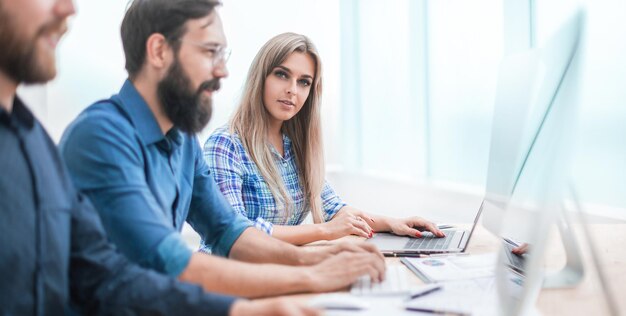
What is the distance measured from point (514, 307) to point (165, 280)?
21.8 inches

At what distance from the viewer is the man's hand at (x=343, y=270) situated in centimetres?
111

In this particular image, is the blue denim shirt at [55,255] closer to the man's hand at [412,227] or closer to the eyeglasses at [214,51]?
the eyeglasses at [214,51]

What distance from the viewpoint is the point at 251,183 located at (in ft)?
6.61

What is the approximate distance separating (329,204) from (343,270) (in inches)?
41.3

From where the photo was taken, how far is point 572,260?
4.16 feet

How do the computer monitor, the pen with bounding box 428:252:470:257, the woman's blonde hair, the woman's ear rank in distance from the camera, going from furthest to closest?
the woman's blonde hair < the pen with bounding box 428:252:470:257 < the woman's ear < the computer monitor

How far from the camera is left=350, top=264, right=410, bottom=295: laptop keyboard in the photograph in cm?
108

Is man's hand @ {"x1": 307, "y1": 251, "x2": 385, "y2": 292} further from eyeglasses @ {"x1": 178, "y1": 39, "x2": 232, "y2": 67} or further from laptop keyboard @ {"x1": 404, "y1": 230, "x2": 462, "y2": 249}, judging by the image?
eyeglasses @ {"x1": 178, "y1": 39, "x2": 232, "y2": 67}

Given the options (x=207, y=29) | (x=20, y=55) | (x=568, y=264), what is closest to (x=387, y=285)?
(x=568, y=264)

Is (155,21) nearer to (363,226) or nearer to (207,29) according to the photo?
(207,29)

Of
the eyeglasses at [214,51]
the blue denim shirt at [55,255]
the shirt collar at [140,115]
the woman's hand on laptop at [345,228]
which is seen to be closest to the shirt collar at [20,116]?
the blue denim shirt at [55,255]

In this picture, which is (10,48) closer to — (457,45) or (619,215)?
(619,215)

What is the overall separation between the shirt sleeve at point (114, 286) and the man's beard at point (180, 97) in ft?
1.13

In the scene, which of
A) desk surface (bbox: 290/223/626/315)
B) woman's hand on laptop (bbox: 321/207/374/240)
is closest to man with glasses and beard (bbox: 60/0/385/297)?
desk surface (bbox: 290/223/626/315)
